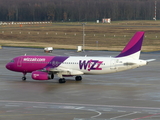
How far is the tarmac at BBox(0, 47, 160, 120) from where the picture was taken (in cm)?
3662

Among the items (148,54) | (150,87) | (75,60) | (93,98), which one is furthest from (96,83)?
(148,54)

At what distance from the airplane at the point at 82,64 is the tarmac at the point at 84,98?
145 cm

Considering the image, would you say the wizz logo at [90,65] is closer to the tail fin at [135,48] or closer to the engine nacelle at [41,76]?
the tail fin at [135,48]

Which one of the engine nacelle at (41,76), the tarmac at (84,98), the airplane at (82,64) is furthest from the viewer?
the engine nacelle at (41,76)

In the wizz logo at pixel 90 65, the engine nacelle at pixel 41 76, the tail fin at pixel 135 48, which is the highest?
the tail fin at pixel 135 48

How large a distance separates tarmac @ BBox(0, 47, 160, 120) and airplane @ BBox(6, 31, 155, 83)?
1.45 metres

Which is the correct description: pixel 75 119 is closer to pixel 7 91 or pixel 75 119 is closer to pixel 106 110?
pixel 106 110

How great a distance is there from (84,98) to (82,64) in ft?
41.6

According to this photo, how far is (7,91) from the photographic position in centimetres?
5078

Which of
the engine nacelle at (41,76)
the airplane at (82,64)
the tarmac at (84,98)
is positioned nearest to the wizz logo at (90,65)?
the airplane at (82,64)

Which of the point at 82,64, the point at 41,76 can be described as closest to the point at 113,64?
the point at 82,64

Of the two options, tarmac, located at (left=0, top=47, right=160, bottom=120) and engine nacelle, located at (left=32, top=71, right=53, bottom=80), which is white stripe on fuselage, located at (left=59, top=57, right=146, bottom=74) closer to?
tarmac, located at (left=0, top=47, right=160, bottom=120)

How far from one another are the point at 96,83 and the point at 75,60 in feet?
14.3

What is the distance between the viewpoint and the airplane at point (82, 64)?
5631 centimetres
